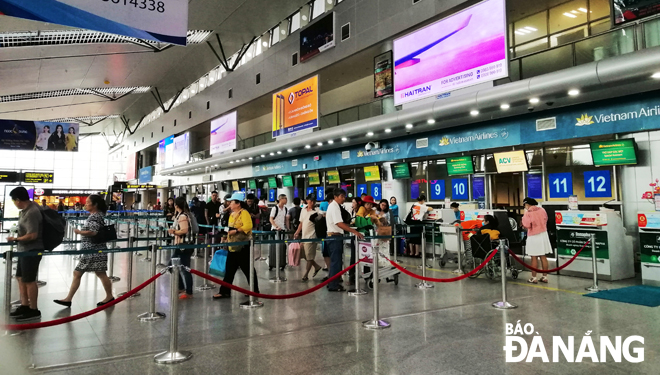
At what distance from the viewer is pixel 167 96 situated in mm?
31281

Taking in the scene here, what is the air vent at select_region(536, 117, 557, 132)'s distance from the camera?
10047 mm

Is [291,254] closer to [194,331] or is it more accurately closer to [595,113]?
[194,331]

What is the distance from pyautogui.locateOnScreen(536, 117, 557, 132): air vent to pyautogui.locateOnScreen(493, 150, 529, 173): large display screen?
74 cm

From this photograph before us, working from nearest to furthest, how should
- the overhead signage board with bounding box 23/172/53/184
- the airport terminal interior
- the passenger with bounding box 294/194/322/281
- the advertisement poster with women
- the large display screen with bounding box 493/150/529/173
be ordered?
1. the airport terminal interior
2. the passenger with bounding box 294/194/322/281
3. the large display screen with bounding box 493/150/529/173
4. the advertisement poster with women
5. the overhead signage board with bounding box 23/172/53/184

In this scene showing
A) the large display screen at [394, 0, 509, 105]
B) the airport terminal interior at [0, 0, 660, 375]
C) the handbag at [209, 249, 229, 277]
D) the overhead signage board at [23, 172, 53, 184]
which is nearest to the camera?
the airport terminal interior at [0, 0, 660, 375]

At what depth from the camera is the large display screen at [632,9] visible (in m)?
7.64

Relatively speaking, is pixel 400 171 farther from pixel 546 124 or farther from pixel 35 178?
pixel 35 178

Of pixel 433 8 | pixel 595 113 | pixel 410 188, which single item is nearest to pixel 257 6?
pixel 433 8

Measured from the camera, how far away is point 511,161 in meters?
10.9

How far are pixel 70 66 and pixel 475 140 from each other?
19522 mm

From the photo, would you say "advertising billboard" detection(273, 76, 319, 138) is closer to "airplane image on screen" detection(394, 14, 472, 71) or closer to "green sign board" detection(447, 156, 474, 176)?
"airplane image on screen" detection(394, 14, 472, 71)

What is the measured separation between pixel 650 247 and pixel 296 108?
39.1 ft

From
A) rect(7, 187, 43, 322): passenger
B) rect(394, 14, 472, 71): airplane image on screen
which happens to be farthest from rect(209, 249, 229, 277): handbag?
rect(394, 14, 472, 71): airplane image on screen

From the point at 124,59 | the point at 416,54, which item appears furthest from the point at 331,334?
the point at 124,59
